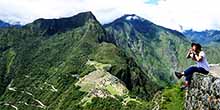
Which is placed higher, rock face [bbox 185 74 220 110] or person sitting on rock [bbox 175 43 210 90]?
person sitting on rock [bbox 175 43 210 90]

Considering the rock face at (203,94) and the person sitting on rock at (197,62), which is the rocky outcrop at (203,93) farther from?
the person sitting on rock at (197,62)

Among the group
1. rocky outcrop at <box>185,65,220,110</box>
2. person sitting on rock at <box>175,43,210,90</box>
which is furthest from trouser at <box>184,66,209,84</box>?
rocky outcrop at <box>185,65,220,110</box>

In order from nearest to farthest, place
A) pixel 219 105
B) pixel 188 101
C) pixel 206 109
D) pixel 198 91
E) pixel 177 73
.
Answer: pixel 219 105, pixel 206 109, pixel 198 91, pixel 188 101, pixel 177 73

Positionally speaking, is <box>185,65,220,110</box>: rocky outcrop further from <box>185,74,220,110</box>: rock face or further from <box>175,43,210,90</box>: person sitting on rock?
<box>175,43,210,90</box>: person sitting on rock

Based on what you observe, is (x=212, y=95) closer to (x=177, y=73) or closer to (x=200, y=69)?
(x=200, y=69)

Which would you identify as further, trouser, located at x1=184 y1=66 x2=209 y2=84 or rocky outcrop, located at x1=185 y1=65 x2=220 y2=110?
trouser, located at x1=184 y1=66 x2=209 y2=84

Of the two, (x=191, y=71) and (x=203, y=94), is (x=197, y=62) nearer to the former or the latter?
(x=191, y=71)

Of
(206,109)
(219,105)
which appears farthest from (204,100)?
(219,105)
